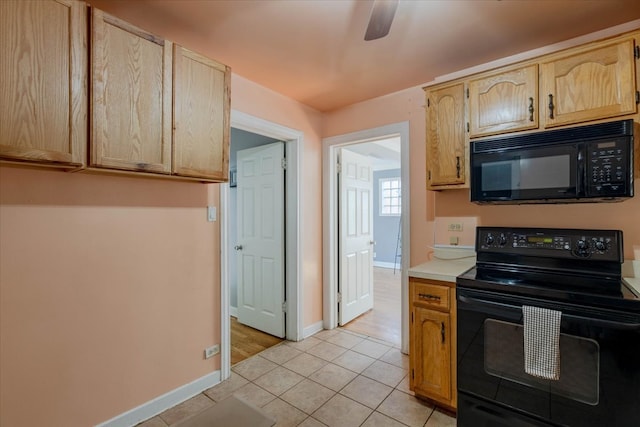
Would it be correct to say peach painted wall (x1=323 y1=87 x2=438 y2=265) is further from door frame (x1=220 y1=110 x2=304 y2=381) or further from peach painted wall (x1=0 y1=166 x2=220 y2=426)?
peach painted wall (x1=0 y1=166 x2=220 y2=426)

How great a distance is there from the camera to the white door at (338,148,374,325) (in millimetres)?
3477

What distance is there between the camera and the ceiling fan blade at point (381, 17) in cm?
126

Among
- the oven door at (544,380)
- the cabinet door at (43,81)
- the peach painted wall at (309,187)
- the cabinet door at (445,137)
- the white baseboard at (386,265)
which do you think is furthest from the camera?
the white baseboard at (386,265)

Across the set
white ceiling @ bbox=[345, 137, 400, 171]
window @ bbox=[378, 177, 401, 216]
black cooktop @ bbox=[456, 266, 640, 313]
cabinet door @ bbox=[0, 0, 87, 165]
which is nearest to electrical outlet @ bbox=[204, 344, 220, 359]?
cabinet door @ bbox=[0, 0, 87, 165]

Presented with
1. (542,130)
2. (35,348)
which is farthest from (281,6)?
(35,348)

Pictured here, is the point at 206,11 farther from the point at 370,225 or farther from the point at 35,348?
the point at 370,225

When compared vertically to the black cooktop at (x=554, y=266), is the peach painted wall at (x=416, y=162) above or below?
above

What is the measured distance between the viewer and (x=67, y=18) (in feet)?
4.56

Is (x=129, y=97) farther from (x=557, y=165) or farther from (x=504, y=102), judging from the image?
(x=557, y=165)

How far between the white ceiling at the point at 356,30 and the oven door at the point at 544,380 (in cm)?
162

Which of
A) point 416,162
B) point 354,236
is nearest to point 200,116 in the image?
point 416,162

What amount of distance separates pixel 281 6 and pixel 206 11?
1.45ft

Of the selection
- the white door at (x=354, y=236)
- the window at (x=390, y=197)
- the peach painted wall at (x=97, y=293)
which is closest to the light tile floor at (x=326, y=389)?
the peach painted wall at (x=97, y=293)

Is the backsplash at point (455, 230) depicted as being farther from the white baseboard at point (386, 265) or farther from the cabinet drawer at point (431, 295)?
the white baseboard at point (386, 265)
